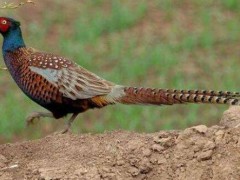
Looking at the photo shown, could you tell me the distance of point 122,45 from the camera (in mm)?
16797

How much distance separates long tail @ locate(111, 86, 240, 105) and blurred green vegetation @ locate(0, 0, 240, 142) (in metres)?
4.57

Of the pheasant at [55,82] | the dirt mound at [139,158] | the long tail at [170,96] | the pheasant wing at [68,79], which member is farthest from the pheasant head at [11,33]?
the dirt mound at [139,158]

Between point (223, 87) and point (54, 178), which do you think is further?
point (223, 87)

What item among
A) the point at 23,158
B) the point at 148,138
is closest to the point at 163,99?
the point at 148,138

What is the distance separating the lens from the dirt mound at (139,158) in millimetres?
7070

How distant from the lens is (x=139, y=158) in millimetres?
7215

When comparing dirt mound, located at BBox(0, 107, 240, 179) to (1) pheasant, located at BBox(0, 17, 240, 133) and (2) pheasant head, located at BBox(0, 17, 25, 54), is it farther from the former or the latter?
(2) pheasant head, located at BBox(0, 17, 25, 54)

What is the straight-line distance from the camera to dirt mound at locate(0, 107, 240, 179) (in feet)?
23.2

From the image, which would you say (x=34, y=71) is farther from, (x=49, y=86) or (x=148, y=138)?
(x=148, y=138)

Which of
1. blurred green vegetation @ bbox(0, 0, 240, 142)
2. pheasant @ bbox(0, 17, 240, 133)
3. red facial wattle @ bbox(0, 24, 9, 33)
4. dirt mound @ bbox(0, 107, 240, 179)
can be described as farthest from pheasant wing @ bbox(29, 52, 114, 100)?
blurred green vegetation @ bbox(0, 0, 240, 142)

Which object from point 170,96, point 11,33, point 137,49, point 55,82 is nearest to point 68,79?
point 55,82

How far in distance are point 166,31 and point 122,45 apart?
111cm

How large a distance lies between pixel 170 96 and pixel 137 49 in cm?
876

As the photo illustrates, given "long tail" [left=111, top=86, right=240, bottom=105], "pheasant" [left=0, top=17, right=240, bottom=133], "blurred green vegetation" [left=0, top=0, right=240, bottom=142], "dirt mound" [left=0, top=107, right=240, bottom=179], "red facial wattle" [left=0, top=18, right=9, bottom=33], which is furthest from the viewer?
"blurred green vegetation" [left=0, top=0, right=240, bottom=142]
